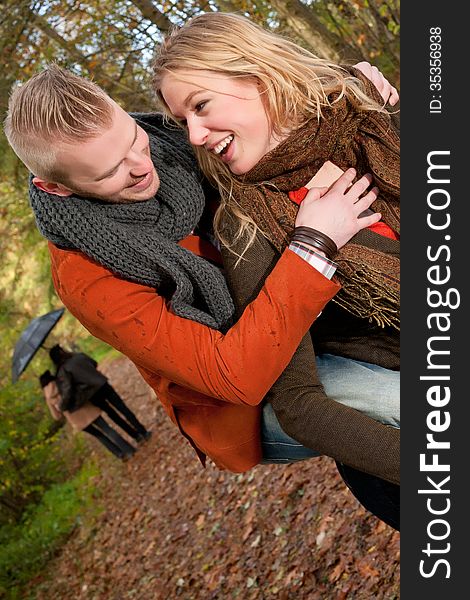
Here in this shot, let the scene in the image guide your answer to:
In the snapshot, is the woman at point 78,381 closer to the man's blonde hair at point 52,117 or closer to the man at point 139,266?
the man at point 139,266

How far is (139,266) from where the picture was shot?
7.25 feet

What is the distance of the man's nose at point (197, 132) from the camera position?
7.59ft

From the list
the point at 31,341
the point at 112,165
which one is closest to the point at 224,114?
the point at 112,165

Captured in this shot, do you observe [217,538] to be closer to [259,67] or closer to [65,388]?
[65,388]

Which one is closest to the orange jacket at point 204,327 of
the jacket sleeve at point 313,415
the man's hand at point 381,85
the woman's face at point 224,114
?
the jacket sleeve at point 313,415

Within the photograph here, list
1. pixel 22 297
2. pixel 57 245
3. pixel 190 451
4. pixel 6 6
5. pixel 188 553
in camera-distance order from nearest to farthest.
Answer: pixel 57 245 → pixel 6 6 → pixel 188 553 → pixel 190 451 → pixel 22 297

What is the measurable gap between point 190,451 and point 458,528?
7.30 metres

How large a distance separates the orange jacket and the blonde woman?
0.42ft

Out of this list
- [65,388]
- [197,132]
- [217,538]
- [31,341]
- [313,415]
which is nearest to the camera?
[313,415]

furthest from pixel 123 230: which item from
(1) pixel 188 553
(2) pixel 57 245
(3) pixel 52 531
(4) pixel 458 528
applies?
(3) pixel 52 531

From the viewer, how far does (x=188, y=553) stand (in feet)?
22.6

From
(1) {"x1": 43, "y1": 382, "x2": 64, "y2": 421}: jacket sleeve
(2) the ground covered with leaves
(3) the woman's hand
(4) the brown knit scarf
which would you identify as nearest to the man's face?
(4) the brown knit scarf

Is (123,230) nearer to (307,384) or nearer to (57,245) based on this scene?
(57,245)

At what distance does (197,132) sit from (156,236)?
40 centimetres
